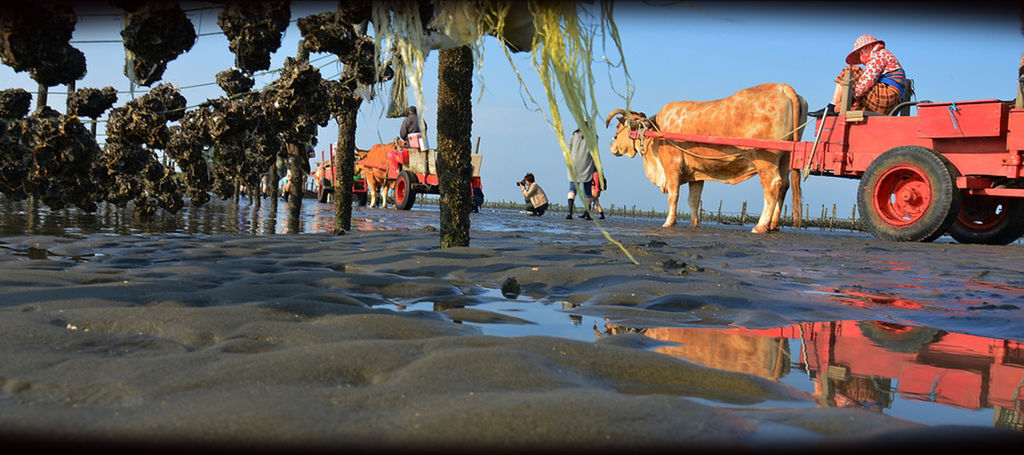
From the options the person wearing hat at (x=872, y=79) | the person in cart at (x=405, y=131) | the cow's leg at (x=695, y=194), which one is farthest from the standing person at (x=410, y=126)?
the person wearing hat at (x=872, y=79)

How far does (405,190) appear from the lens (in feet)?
62.7

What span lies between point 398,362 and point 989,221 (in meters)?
10.6

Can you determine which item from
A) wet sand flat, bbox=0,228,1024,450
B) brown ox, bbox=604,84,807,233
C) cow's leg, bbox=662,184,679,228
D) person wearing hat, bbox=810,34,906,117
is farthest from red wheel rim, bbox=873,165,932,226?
wet sand flat, bbox=0,228,1024,450

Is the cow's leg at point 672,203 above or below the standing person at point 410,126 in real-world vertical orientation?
below

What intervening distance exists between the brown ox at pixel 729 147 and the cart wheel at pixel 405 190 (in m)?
6.43

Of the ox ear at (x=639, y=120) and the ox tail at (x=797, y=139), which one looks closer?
the ox tail at (x=797, y=139)

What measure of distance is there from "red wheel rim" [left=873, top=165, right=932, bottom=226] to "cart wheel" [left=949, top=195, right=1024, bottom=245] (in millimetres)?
529

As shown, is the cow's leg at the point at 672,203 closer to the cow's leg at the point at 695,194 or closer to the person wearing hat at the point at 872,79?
the cow's leg at the point at 695,194

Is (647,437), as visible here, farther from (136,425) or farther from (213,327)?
(213,327)

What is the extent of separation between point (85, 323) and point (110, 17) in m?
4.94

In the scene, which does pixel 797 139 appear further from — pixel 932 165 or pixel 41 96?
pixel 41 96

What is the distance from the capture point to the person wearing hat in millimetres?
10133

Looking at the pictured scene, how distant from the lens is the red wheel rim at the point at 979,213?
9.70 metres

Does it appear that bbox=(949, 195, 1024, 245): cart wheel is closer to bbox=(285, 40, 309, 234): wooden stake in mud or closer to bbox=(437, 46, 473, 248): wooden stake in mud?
bbox=(437, 46, 473, 248): wooden stake in mud
